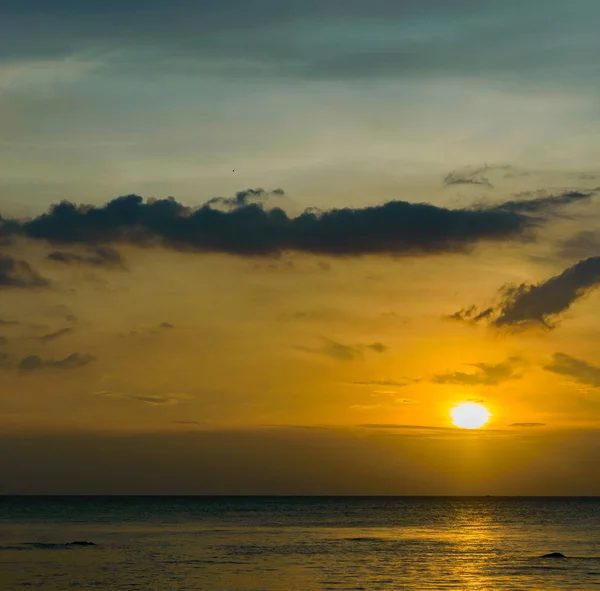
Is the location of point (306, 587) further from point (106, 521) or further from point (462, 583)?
point (106, 521)

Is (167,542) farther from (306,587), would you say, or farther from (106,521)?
(106,521)

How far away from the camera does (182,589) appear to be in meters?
68.8

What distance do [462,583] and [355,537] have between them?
5755 centimetres

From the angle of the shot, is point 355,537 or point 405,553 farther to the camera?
point 355,537

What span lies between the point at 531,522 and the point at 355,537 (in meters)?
65.5

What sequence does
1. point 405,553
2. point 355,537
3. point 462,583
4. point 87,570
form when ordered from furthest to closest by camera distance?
point 355,537, point 405,553, point 87,570, point 462,583

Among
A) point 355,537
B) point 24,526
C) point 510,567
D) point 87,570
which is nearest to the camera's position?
point 87,570

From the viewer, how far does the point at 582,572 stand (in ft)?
268

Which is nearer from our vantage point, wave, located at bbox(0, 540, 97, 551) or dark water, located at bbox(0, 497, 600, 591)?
dark water, located at bbox(0, 497, 600, 591)

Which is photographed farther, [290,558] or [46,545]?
[46,545]

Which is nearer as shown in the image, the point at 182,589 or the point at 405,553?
the point at 182,589

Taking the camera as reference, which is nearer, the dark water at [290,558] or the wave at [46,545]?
the dark water at [290,558]

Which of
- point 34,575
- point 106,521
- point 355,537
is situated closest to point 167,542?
point 355,537

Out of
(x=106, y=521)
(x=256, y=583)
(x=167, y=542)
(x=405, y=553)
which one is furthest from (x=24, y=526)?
(x=256, y=583)
